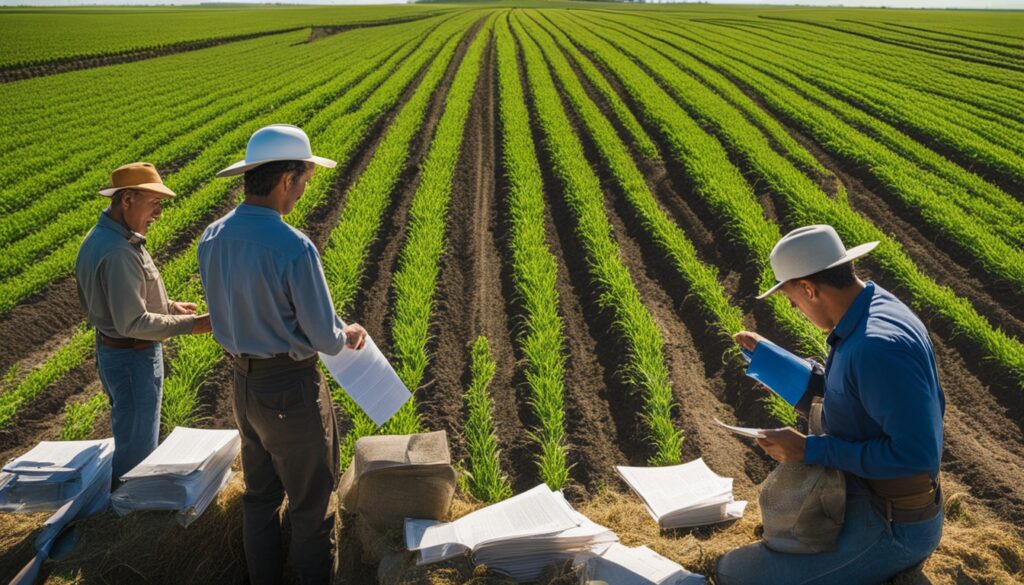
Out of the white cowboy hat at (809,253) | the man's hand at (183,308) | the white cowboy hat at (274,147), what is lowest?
the man's hand at (183,308)

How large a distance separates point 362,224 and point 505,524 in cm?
665

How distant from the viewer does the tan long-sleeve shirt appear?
372 cm

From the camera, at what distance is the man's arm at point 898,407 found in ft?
8.54

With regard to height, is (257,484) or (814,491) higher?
(814,491)

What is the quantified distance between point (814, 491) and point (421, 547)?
1793mm

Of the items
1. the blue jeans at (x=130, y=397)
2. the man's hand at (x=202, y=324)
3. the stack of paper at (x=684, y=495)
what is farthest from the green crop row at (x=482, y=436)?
the blue jeans at (x=130, y=397)

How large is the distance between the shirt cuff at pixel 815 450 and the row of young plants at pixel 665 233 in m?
2.50

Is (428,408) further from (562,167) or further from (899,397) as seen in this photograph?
A: (562,167)

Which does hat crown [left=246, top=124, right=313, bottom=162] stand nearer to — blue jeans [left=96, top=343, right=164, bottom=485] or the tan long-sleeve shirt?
the tan long-sleeve shirt

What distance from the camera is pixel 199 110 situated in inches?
717

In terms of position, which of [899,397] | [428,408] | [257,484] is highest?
[899,397]

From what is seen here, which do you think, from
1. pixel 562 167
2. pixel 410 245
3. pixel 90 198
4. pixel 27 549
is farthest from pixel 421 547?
pixel 90 198

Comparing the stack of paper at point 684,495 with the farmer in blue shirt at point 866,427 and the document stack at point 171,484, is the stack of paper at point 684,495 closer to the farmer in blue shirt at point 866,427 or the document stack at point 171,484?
the farmer in blue shirt at point 866,427

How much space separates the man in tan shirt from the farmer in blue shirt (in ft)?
10.3
